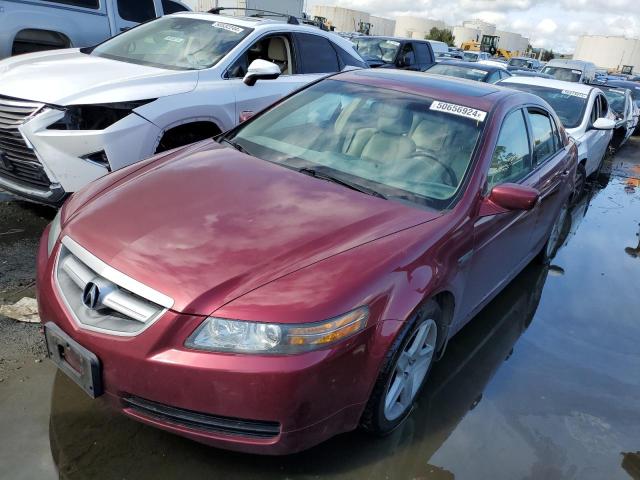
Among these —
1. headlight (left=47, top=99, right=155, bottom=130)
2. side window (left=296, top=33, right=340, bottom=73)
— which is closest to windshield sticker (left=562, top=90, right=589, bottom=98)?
side window (left=296, top=33, right=340, bottom=73)

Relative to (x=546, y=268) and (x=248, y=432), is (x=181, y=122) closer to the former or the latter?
(x=248, y=432)

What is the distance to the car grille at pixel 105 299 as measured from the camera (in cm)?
202

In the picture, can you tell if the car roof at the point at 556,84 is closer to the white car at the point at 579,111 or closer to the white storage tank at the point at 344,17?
the white car at the point at 579,111

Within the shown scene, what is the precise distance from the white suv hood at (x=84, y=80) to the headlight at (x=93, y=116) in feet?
0.15

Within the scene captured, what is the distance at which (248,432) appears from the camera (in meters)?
2.04

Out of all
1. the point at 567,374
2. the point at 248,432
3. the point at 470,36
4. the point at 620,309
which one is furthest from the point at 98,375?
the point at 470,36

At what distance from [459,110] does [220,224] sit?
169cm

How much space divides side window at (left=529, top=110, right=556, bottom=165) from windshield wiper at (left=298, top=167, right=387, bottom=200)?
166cm

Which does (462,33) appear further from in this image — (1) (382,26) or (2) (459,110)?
(2) (459,110)

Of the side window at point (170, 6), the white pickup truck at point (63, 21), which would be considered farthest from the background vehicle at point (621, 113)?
the white pickup truck at point (63, 21)

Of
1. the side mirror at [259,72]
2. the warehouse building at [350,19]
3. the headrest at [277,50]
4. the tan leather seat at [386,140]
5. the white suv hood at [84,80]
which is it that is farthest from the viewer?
the warehouse building at [350,19]

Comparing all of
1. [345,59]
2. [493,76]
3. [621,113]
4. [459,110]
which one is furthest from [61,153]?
[621,113]

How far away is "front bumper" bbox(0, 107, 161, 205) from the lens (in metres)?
3.83

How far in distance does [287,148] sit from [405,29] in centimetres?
11024
